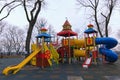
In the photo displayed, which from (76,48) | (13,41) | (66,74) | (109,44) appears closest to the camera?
(66,74)

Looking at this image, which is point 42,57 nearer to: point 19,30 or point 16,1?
point 16,1

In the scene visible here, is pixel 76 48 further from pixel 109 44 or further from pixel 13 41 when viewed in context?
pixel 13 41

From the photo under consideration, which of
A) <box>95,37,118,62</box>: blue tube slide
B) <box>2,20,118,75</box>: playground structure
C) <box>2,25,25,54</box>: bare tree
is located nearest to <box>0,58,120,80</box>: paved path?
<box>2,20,118,75</box>: playground structure

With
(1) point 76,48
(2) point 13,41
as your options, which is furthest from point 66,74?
(2) point 13,41

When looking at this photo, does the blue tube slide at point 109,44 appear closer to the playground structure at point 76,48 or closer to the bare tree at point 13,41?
the playground structure at point 76,48

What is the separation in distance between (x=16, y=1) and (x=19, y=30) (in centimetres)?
7580

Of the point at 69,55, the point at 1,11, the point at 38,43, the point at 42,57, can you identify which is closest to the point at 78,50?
the point at 69,55

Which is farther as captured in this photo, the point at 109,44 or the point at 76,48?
the point at 76,48

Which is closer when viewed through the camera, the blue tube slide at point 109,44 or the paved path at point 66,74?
the paved path at point 66,74

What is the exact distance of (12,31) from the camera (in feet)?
344

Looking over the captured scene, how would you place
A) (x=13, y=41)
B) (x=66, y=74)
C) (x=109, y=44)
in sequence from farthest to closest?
(x=13, y=41)
(x=109, y=44)
(x=66, y=74)

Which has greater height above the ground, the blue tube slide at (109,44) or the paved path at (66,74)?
the blue tube slide at (109,44)

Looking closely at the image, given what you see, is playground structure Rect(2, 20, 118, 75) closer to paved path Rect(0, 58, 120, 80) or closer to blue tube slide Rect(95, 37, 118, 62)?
blue tube slide Rect(95, 37, 118, 62)

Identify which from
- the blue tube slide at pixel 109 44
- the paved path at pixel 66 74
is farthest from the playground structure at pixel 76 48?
the paved path at pixel 66 74
